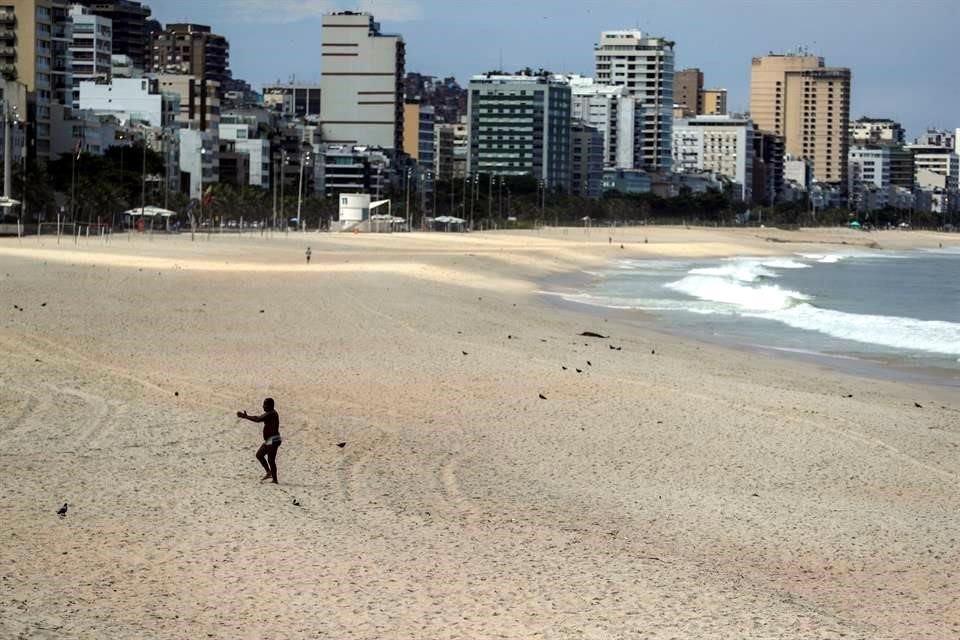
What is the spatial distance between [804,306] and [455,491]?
3327cm

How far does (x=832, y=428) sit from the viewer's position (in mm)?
18359

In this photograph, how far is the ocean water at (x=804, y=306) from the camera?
31.7 metres

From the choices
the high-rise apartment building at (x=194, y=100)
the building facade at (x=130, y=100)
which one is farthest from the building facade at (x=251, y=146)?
the building facade at (x=130, y=100)

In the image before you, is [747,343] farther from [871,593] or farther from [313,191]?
[313,191]

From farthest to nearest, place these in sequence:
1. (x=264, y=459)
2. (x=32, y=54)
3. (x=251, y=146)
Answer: (x=251, y=146) → (x=32, y=54) → (x=264, y=459)

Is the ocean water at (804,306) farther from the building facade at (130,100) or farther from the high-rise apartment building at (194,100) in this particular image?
the building facade at (130,100)

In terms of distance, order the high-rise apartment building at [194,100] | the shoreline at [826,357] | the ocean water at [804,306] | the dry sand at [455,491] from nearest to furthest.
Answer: the dry sand at [455,491]
the shoreline at [826,357]
the ocean water at [804,306]
the high-rise apartment building at [194,100]

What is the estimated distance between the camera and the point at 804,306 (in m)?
45.4

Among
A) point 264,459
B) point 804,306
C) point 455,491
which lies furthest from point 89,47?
point 455,491

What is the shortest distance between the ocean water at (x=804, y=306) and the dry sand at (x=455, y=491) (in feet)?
16.7

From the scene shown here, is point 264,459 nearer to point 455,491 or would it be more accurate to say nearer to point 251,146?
point 455,491

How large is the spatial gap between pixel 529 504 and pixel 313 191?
158m

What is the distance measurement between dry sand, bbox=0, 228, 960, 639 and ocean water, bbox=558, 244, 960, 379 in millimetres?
5084

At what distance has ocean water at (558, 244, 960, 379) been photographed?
31672 millimetres
